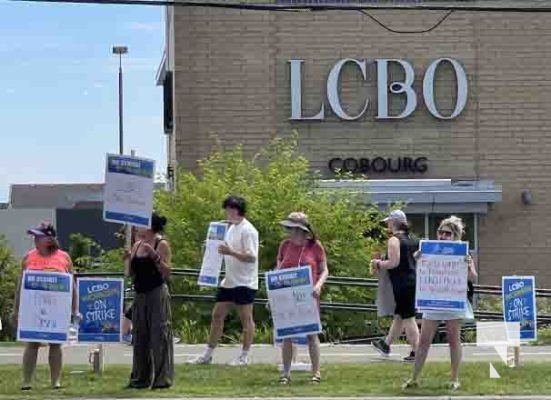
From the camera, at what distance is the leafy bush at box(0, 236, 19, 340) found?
1851cm

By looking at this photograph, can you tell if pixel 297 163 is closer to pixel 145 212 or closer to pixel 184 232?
pixel 184 232

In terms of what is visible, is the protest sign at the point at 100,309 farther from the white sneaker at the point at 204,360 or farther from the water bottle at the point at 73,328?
the white sneaker at the point at 204,360

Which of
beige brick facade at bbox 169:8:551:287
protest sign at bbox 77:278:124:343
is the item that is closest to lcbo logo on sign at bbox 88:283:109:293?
protest sign at bbox 77:278:124:343

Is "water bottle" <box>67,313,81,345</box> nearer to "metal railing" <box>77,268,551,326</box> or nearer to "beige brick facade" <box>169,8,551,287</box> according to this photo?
A: "metal railing" <box>77,268,551,326</box>

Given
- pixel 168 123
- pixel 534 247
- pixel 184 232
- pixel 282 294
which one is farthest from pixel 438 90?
pixel 282 294

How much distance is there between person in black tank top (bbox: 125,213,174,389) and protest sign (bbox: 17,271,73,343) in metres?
0.64

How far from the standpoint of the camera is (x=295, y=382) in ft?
35.7

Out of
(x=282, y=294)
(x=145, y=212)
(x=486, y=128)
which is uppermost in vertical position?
(x=486, y=128)

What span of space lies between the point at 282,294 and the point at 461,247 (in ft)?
5.82

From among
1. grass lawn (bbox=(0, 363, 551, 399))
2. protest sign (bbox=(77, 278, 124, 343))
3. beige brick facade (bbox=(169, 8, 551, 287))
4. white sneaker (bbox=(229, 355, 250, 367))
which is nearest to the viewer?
grass lawn (bbox=(0, 363, 551, 399))

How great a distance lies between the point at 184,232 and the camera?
18781 millimetres

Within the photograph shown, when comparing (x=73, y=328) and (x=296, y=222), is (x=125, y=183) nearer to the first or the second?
(x=296, y=222)

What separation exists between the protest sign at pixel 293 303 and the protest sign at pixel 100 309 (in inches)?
63.1

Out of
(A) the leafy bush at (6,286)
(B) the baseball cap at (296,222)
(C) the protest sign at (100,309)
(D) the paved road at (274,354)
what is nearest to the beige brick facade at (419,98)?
(A) the leafy bush at (6,286)
